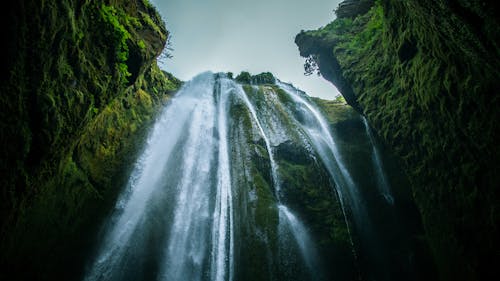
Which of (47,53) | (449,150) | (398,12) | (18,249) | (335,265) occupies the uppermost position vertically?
(398,12)

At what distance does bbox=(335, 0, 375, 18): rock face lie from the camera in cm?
1312

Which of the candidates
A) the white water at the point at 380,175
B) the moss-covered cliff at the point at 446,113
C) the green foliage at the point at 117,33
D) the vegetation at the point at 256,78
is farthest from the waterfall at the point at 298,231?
the vegetation at the point at 256,78

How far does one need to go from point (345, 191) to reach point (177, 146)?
273 inches

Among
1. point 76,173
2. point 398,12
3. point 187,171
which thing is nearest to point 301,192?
point 187,171

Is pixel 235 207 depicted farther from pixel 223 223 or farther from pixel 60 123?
pixel 60 123

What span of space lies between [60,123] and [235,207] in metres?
5.36

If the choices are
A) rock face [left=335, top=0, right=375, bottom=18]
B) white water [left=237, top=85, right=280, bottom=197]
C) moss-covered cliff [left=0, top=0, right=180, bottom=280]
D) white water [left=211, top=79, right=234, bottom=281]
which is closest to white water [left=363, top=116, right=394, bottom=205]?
white water [left=237, top=85, right=280, bottom=197]

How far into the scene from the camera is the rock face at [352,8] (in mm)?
13117

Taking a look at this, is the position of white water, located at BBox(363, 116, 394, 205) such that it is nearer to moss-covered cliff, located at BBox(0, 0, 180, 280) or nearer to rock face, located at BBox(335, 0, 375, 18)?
rock face, located at BBox(335, 0, 375, 18)

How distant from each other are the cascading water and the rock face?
6.78 m

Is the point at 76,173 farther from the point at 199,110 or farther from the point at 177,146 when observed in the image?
the point at 199,110

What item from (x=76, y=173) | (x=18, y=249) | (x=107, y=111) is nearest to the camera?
(x=18, y=249)

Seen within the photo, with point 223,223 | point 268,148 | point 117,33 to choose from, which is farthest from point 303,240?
point 117,33

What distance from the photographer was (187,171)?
960cm
